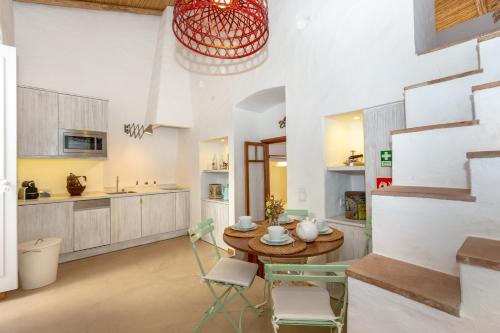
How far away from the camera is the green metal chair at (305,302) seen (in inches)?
55.0

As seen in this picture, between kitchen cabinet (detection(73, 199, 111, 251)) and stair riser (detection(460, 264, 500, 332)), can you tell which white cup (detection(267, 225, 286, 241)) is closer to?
stair riser (detection(460, 264, 500, 332))

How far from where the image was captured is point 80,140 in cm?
418

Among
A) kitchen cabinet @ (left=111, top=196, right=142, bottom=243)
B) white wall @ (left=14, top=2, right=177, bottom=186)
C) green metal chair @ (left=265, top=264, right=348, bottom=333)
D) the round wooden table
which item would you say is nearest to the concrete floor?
kitchen cabinet @ (left=111, top=196, right=142, bottom=243)

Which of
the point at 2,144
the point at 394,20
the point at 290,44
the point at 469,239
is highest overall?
the point at 290,44

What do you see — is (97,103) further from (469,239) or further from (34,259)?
(469,239)

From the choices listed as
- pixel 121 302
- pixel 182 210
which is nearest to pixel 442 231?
pixel 121 302

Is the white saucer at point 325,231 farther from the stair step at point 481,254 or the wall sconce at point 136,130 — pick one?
the wall sconce at point 136,130

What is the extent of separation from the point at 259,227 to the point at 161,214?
10.1ft

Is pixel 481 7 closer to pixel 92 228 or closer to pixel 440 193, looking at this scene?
pixel 440 193

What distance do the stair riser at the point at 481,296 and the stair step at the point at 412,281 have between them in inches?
1.8

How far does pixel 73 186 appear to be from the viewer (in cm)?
407

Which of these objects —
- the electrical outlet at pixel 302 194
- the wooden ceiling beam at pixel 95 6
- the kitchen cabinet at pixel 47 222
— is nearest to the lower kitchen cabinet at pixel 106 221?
the kitchen cabinet at pixel 47 222

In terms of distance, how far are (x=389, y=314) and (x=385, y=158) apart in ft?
5.56

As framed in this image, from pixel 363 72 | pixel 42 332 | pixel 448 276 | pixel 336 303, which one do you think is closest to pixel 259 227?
pixel 336 303
